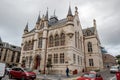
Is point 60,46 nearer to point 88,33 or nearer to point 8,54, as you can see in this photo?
point 88,33

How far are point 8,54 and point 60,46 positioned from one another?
41.5 meters

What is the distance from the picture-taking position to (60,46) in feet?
95.7

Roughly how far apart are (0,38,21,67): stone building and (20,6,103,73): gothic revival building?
80.5ft

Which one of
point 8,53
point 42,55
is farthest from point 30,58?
point 8,53

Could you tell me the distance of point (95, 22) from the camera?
4238cm

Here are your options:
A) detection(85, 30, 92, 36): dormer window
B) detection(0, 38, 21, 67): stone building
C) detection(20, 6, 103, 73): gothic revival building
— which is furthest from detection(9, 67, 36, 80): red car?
detection(0, 38, 21, 67): stone building

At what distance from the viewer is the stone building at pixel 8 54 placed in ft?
189

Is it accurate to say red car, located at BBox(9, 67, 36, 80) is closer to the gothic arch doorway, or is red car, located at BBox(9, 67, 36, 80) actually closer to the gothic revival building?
the gothic revival building

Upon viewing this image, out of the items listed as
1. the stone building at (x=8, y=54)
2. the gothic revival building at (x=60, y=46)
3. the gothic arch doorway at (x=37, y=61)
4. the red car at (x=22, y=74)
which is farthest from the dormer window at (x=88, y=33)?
the stone building at (x=8, y=54)

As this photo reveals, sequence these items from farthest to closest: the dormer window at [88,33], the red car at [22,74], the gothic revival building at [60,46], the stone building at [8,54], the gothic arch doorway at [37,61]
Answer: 1. the stone building at [8,54]
2. the dormer window at [88,33]
3. the gothic arch doorway at [37,61]
4. the gothic revival building at [60,46]
5. the red car at [22,74]

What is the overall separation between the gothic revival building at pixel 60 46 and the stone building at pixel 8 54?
80.5 ft

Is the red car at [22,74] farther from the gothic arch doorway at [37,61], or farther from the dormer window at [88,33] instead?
the dormer window at [88,33]

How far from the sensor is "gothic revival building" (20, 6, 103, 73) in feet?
91.5

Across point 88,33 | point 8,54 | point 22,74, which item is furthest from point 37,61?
point 8,54
